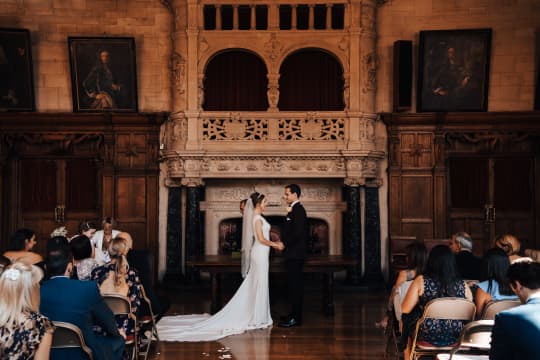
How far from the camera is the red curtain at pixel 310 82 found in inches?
527

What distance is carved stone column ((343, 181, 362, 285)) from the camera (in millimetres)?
12562

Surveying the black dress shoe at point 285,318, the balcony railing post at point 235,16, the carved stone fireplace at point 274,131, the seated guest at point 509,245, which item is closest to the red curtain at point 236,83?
the carved stone fireplace at point 274,131

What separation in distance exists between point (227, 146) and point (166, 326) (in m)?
4.93

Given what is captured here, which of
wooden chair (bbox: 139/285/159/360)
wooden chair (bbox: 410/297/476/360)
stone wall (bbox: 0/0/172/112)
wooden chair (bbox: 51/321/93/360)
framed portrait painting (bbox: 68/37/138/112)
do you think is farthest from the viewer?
stone wall (bbox: 0/0/172/112)

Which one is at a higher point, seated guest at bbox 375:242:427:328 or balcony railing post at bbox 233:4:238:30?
balcony railing post at bbox 233:4:238:30

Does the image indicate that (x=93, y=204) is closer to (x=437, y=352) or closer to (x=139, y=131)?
(x=139, y=131)

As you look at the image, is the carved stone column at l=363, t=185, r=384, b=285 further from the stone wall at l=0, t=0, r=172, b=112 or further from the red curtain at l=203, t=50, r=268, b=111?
the stone wall at l=0, t=0, r=172, b=112

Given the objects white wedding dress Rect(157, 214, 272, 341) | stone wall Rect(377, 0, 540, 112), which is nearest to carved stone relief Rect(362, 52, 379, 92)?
stone wall Rect(377, 0, 540, 112)

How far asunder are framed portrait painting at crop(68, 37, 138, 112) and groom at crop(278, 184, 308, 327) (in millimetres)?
5691

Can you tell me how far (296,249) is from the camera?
845cm

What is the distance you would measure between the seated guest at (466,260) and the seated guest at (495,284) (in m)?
1.72

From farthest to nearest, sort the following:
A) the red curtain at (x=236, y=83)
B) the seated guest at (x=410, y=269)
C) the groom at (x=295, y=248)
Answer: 1. the red curtain at (x=236, y=83)
2. the groom at (x=295, y=248)
3. the seated guest at (x=410, y=269)

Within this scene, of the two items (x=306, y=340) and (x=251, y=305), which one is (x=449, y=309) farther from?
(x=251, y=305)

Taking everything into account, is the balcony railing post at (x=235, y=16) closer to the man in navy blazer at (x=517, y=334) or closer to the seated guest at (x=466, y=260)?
the seated guest at (x=466, y=260)
